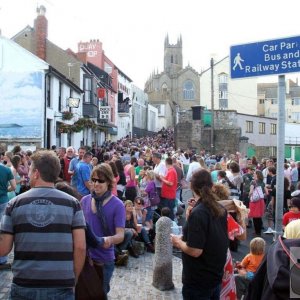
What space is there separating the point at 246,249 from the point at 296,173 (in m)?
6.74

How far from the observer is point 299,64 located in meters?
4.49

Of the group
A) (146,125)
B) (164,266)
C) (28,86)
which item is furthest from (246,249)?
(146,125)

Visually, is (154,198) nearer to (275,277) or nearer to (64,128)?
(275,277)

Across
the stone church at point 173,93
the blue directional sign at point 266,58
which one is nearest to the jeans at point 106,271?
the blue directional sign at point 266,58

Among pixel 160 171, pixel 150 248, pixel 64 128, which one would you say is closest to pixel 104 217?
pixel 150 248

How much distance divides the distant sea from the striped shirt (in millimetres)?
21789

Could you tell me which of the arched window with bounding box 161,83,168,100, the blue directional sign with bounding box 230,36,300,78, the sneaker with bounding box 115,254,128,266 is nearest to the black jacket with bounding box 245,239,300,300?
the blue directional sign with bounding box 230,36,300,78

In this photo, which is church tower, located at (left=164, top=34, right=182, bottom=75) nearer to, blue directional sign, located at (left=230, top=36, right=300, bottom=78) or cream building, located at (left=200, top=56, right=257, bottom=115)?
cream building, located at (left=200, top=56, right=257, bottom=115)

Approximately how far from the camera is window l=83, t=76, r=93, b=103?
35281mm

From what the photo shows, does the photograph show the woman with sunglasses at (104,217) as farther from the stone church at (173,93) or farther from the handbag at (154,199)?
the stone church at (173,93)

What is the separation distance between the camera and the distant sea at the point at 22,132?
2422 centimetres

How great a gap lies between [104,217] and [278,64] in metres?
2.44

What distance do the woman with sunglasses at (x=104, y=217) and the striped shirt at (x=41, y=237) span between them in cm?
116

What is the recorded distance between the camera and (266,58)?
4.71 metres
